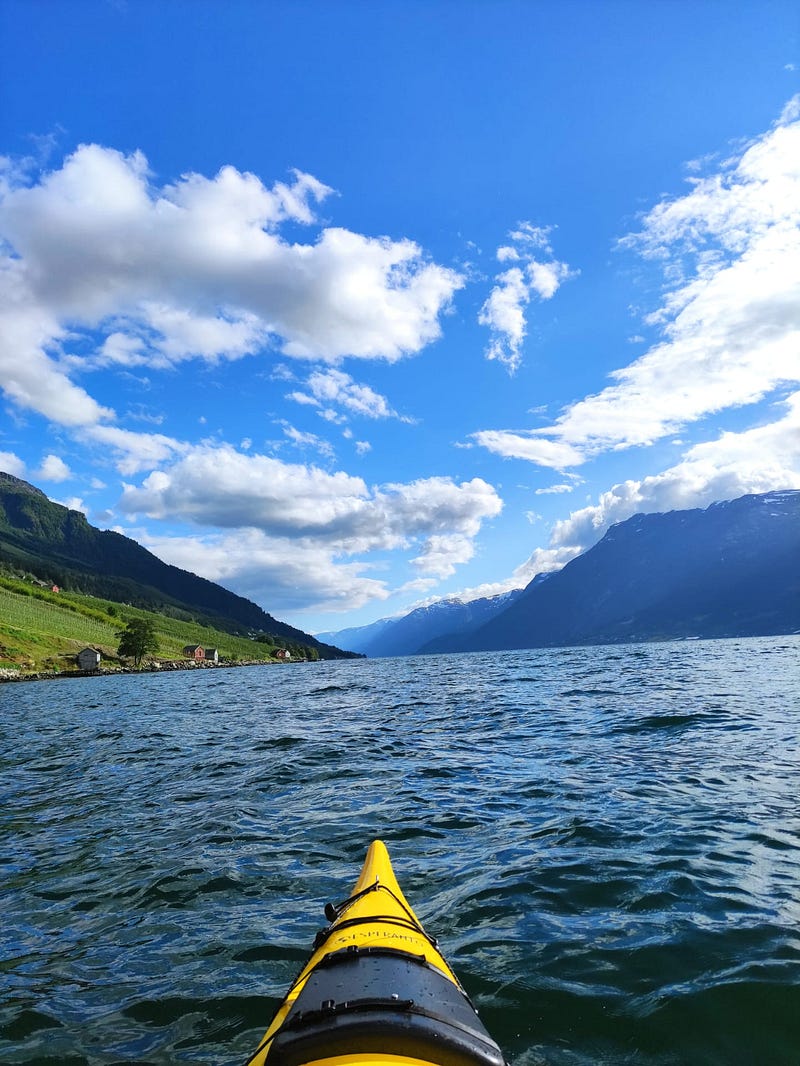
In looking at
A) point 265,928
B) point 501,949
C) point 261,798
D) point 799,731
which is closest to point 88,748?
point 261,798

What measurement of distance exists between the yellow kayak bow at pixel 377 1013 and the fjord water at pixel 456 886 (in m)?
1.45

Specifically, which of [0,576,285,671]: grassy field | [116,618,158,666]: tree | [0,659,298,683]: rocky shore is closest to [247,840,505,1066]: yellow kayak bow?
[0,659,298,683]: rocky shore

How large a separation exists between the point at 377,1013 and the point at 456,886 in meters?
5.66

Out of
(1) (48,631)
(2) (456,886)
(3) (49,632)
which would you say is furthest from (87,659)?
(2) (456,886)

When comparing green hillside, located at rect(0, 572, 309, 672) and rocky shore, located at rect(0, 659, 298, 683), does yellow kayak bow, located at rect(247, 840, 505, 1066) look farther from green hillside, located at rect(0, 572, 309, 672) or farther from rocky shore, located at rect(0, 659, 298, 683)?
green hillside, located at rect(0, 572, 309, 672)

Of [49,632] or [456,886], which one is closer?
[456,886]

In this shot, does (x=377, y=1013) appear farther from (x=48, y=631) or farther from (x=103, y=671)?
(x=48, y=631)

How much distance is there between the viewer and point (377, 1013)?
161 inches

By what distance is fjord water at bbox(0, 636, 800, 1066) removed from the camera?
6.02 m

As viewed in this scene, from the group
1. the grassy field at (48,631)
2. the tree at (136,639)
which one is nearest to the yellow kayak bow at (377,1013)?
the grassy field at (48,631)

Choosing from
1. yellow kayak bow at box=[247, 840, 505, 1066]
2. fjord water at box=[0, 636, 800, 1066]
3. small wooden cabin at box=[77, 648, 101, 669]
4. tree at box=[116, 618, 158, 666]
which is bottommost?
fjord water at box=[0, 636, 800, 1066]

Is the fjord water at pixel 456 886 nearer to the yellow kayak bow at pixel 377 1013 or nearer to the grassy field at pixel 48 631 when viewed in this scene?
the yellow kayak bow at pixel 377 1013

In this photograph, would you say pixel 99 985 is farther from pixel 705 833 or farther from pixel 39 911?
pixel 705 833

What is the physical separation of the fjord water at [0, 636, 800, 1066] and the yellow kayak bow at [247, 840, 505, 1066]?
4.76ft
